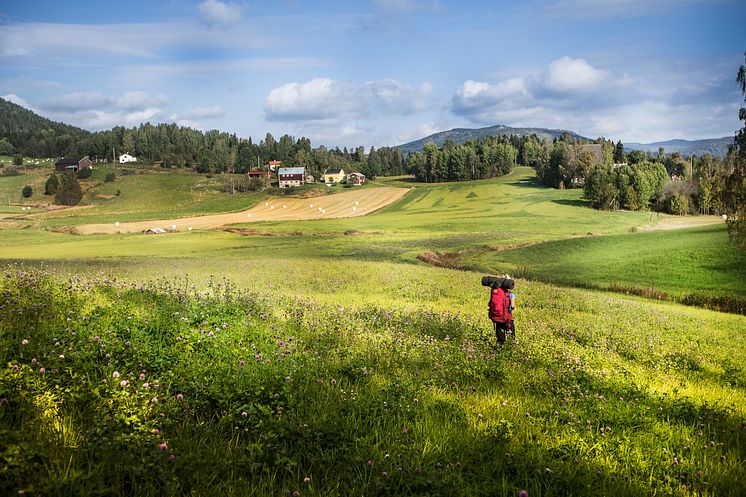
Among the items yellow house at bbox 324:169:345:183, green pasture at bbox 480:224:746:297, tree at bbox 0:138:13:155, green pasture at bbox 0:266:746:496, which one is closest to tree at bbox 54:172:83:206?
tree at bbox 0:138:13:155

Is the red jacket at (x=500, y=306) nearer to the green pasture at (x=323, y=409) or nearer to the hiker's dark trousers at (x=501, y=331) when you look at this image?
the hiker's dark trousers at (x=501, y=331)

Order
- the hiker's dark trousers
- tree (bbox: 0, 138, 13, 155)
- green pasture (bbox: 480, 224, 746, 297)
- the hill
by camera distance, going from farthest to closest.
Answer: tree (bbox: 0, 138, 13, 155) → the hill → green pasture (bbox: 480, 224, 746, 297) → the hiker's dark trousers

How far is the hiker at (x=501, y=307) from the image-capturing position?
1067cm

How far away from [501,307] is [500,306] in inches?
1.2

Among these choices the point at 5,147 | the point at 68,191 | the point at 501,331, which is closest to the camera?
the point at 501,331

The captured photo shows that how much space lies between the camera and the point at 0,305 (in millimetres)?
8398

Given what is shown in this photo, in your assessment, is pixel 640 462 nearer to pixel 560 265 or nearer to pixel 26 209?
pixel 560 265

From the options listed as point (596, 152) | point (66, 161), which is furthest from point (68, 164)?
point (596, 152)

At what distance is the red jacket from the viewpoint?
10.7 meters

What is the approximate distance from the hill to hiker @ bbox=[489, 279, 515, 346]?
2126cm

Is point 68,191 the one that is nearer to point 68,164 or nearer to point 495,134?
point 68,164

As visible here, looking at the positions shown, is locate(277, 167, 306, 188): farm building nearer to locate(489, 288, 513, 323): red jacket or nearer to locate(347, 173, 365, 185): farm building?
locate(347, 173, 365, 185): farm building

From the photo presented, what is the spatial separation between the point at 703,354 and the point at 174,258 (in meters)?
21.6

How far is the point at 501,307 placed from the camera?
10.7m
